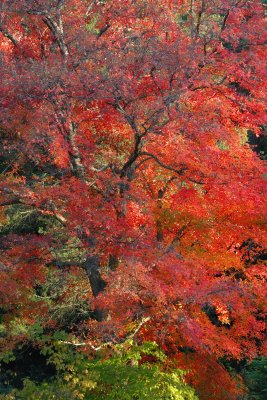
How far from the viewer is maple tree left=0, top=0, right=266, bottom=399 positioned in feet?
47.2

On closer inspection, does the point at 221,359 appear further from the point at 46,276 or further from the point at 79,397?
the point at 79,397

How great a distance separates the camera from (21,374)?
773 inches

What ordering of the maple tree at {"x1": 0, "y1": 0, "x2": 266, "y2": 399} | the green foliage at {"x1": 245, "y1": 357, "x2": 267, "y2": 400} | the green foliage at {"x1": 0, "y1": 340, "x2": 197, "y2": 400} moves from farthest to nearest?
the maple tree at {"x1": 0, "y1": 0, "x2": 266, "y2": 399}
the green foliage at {"x1": 245, "y1": 357, "x2": 267, "y2": 400}
the green foliage at {"x1": 0, "y1": 340, "x2": 197, "y2": 400}

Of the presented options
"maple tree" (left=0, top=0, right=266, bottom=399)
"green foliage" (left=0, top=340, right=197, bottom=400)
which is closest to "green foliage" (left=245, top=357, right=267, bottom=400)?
"maple tree" (left=0, top=0, right=266, bottom=399)

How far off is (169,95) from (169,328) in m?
6.31

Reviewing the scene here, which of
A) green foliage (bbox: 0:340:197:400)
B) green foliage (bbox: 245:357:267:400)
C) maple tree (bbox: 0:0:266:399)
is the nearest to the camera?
green foliage (bbox: 0:340:197:400)

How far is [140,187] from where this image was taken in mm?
17125

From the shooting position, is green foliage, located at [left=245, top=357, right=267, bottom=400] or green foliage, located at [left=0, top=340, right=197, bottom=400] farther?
green foliage, located at [left=245, top=357, right=267, bottom=400]

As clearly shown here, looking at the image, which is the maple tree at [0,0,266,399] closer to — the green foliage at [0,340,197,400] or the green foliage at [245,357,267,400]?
the green foliage at [245,357,267,400]

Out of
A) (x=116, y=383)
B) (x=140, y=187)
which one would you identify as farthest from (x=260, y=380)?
(x=140, y=187)

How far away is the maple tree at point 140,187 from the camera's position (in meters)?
14.4

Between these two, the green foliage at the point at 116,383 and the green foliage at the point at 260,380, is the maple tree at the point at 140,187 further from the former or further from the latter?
the green foliage at the point at 116,383

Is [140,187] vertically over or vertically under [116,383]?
over

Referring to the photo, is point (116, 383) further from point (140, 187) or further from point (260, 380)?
point (140, 187)
